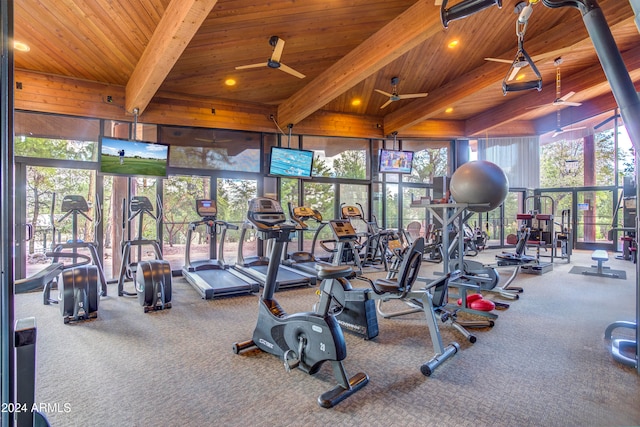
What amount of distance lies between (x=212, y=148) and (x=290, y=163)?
Answer: 1.74 metres

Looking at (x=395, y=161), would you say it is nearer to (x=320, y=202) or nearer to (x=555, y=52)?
(x=320, y=202)

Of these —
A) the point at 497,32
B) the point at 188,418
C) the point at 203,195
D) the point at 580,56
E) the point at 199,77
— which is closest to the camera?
the point at 188,418

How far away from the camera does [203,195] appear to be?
23.1 feet

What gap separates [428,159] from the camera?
32.1 feet

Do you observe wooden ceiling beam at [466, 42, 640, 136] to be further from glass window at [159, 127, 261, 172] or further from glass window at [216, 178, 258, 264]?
glass window at [216, 178, 258, 264]

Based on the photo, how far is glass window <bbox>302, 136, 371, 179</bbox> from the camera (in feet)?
27.3

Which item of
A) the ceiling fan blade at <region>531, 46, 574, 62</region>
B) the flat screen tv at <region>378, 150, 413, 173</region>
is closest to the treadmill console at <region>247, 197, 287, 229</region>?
the ceiling fan blade at <region>531, 46, 574, 62</region>

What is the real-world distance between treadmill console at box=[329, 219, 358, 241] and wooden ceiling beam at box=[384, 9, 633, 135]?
4055 mm

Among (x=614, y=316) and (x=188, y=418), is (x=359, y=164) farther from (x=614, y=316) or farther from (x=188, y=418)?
(x=188, y=418)

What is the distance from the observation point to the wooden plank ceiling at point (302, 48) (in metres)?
4.12

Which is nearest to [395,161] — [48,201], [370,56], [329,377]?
[370,56]

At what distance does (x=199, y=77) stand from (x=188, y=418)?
5.71m

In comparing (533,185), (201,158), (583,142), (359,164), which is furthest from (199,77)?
(583,142)

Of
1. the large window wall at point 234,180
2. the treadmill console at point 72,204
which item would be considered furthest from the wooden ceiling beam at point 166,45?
the treadmill console at point 72,204
